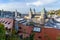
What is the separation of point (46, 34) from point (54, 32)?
466 mm

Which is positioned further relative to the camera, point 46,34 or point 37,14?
point 37,14

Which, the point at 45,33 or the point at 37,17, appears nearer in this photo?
the point at 45,33

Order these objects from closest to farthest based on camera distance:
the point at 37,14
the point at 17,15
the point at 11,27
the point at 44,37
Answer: the point at 44,37
the point at 11,27
the point at 17,15
the point at 37,14

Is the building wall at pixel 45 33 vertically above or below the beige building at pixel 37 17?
below

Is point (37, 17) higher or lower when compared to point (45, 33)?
higher

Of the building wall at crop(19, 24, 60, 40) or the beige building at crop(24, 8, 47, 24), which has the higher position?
the beige building at crop(24, 8, 47, 24)

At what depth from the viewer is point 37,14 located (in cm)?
1823

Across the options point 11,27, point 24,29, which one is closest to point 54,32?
point 24,29

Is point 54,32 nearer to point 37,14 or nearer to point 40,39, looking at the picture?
point 40,39

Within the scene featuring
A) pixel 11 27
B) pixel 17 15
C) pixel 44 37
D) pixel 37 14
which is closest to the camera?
pixel 44 37

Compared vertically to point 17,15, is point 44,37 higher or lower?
lower

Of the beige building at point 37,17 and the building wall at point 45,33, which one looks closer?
the building wall at point 45,33

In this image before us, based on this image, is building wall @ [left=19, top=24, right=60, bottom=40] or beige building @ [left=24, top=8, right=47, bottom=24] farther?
beige building @ [left=24, top=8, right=47, bottom=24]

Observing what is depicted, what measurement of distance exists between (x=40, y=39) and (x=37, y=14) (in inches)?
295
